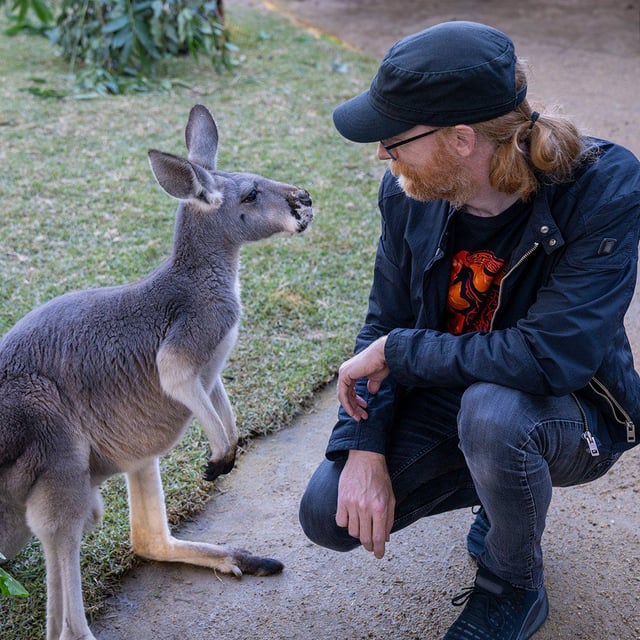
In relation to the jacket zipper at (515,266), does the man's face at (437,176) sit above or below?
above

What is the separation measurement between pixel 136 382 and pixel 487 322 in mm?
859

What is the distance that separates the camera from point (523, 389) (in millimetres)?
1836

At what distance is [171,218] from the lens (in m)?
4.23

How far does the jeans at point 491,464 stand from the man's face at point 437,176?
0.43 meters

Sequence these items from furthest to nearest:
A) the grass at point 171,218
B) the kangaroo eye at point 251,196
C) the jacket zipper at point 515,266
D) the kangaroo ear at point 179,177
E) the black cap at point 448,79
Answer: the grass at point 171,218 < the kangaroo eye at point 251,196 < the kangaroo ear at point 179,177 < the jacket zipper at point 515,266 < the black cap at point 448,79

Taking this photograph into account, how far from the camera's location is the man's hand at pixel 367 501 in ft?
6.48

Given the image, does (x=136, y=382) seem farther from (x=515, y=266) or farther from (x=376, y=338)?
(x=515, y=266)

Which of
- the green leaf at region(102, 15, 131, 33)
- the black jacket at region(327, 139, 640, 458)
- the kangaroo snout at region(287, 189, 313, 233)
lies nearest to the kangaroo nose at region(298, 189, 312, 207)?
the kangaroo snout at region(287, 189, 313, 233)

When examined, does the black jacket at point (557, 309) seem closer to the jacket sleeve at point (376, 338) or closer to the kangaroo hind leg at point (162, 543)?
the jacket sleeve at point (376, 338)

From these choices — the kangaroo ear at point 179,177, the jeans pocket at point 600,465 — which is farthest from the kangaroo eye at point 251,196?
the jeans pocket at point 600,465

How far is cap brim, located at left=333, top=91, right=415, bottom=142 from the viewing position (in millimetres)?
1878

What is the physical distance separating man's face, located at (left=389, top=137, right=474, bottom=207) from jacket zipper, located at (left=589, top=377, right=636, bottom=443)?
0.49 metres

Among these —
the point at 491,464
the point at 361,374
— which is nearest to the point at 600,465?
the point at 491,464

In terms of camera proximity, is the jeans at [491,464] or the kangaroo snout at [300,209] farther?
the kangaroo snout at [300,209]
